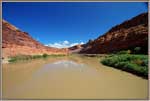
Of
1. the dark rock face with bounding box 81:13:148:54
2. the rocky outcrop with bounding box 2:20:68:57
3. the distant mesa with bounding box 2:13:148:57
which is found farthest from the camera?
the dark rock face with bounding box 81:13:148:54

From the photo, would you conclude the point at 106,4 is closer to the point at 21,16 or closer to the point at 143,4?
the point at 143,4

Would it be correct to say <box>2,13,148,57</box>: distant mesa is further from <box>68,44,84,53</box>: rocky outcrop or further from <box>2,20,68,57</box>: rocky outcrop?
<box>68,44,84,53</box>: rocky outcrop

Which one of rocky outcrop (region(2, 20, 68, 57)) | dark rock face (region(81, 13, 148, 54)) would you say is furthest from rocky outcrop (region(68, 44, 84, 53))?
rocky outcrop (region(2, 20, 68, 57))

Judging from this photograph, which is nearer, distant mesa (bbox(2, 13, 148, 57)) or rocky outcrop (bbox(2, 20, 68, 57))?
rocky outcrop (bbox(2, 20, 68, 57))

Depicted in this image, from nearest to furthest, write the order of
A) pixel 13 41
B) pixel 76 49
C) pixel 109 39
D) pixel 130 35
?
pixel 13 41
pixel 130 35
pixel 109 39
pixel 76 49

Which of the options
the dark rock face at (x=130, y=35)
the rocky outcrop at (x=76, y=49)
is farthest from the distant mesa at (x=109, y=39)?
the rocky outcrop at (x=76, y=49)

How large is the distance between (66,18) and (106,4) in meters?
0.95

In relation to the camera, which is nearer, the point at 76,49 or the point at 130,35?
the point at 130,35

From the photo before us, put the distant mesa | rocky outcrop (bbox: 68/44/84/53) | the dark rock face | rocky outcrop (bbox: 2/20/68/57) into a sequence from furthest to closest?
1. rocky outcrop (bbox: 68/44/84/53)
2. the dark rock face
3. the distant mesa
4. rocky outcrop (bbox: 2/20/68/57)

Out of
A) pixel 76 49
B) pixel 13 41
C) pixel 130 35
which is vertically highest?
pixel 76 49

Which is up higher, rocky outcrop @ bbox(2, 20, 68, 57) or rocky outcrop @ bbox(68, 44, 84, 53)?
rocky outcrop @ bbox(68, 44, 84, 53)

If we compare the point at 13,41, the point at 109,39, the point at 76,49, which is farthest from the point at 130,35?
the point at 76,49

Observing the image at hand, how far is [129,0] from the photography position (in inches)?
108

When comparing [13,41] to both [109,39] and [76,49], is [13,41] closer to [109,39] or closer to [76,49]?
[109,39]
